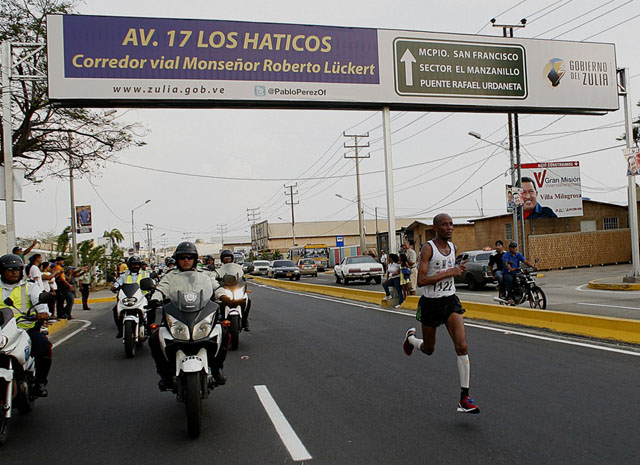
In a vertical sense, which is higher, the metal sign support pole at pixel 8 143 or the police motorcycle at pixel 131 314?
the metal sign support pole at pixel 8 143

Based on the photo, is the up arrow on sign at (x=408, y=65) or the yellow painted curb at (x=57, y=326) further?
the up arrow on sign at (x=408, y=65)

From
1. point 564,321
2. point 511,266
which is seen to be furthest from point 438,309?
point 511,266

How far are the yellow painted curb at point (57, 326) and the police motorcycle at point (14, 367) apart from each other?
26.8ft

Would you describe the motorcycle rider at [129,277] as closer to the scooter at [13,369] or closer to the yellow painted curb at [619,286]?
the scooter at [13,369]

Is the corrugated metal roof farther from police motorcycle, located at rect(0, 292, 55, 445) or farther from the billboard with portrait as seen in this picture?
police motorcycle, located at rect(0, 292, 55, 445)

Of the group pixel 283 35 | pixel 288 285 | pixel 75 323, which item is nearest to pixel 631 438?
pixel 75 323

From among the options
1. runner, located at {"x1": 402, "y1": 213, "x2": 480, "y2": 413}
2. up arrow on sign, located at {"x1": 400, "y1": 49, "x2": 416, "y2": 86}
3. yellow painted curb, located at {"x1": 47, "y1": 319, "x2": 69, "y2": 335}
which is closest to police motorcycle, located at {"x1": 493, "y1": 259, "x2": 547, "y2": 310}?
runner, located at {"x1": 402, "y1": 213, "x2": 480, "y2": 413}

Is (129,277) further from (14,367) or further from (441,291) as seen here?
(441,291)

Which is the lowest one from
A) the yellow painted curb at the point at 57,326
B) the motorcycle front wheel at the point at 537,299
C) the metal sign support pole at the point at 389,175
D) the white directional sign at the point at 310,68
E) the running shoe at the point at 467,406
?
the yellow painted curb at the point at 57,326

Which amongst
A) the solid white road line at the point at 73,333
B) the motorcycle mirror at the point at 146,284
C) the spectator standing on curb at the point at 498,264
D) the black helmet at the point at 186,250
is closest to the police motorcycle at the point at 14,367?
the motorcycle mirror at the point at 146,284

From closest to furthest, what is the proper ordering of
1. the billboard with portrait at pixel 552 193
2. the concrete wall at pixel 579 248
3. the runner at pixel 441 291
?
the runner at pixel 441 291 < the concrete wall at pixel 579 248 < the billboard with portrait at pixel 552 193

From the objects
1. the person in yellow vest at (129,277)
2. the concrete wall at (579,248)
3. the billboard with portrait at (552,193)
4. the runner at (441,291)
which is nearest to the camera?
the runner at (441,291)

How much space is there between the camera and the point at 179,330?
15.9 feet

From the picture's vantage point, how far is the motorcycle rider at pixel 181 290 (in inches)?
200
